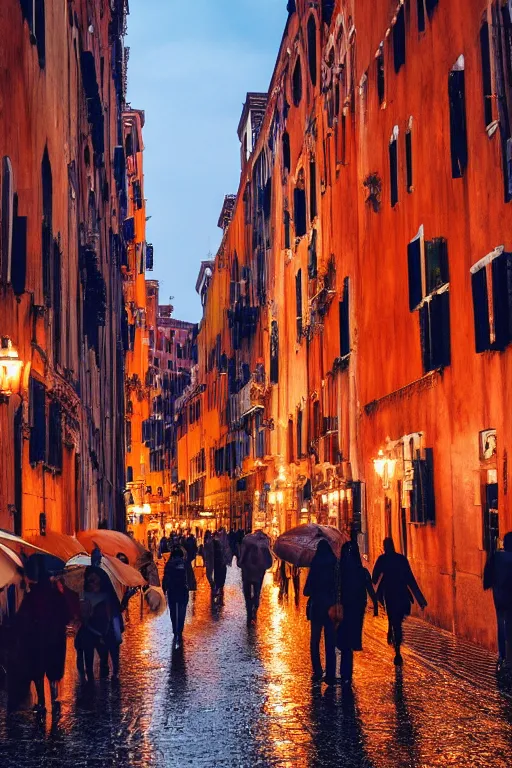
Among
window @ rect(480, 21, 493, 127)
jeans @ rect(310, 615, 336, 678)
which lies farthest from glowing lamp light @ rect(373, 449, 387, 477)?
jeans @ rect(310, 615, 336, 678)

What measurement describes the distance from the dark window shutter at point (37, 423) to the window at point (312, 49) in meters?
22.0

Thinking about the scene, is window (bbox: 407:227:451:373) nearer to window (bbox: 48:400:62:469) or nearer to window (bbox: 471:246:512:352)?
window (bbox: 471:246:512:352)

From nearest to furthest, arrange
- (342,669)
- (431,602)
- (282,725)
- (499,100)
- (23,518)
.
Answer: (282,725), (342,669), (499,100), (23,518), (431,602)

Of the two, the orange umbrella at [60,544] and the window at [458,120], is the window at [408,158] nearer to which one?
the window at [458,120]

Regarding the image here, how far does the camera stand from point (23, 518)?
18.5 metres

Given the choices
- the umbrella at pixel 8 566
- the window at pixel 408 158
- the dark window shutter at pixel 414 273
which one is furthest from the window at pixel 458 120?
the umbrella at pixel 8 566

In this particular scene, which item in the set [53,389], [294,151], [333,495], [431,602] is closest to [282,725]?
[431,602]

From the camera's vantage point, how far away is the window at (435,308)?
20.4m

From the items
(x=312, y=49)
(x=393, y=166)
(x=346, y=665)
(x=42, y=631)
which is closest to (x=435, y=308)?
(x=393, y=166)

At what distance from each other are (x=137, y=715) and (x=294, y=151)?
33.9 meters

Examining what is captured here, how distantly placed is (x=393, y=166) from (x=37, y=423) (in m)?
9.54

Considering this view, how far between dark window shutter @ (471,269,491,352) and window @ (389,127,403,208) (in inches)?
278

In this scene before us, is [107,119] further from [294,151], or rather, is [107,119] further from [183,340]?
[183,340]

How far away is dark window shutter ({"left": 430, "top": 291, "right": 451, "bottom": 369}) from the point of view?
66.7 ft
